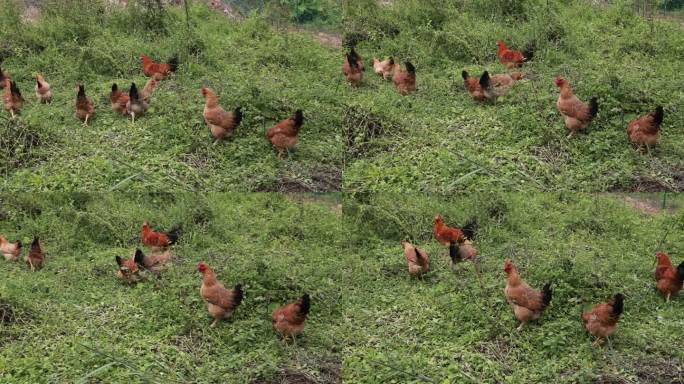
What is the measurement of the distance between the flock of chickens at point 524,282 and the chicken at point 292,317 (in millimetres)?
1588

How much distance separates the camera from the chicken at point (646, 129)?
32.1 ft

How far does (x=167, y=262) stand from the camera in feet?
32.0

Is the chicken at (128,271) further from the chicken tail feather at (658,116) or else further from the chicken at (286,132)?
the chicken tail feather at (658,116)

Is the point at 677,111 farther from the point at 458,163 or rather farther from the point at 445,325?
the point at 445,325

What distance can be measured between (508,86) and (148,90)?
3853mm

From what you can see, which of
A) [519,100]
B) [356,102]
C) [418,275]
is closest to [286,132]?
[356,102]

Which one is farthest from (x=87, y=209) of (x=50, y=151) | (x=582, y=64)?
(x=582, y=64)

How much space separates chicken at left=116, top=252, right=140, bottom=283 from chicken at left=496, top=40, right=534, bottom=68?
4.77 meters

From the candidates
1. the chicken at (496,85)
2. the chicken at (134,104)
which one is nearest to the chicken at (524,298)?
the chicken at (496,85)

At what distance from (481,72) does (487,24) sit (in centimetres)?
115

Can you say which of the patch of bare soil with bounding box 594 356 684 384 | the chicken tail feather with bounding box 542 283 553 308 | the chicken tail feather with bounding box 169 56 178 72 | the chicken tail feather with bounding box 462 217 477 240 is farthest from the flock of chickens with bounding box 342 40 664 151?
the patch of bare soil with bounding box 594 356 684 384

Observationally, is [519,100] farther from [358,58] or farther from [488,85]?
[358,58]

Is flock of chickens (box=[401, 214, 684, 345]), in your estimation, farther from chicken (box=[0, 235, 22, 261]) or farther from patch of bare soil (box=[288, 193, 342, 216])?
chicken (box=[0, 235, 22, 261])

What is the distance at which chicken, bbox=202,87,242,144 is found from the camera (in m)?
10.2
